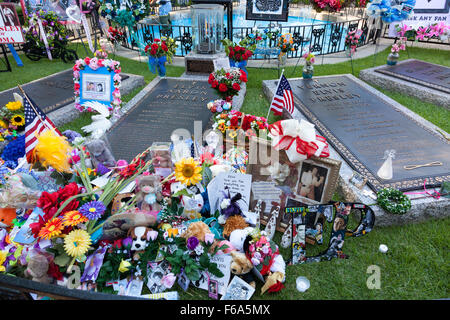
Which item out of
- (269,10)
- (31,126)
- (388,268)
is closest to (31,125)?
(31,126)

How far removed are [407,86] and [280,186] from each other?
5248 mm

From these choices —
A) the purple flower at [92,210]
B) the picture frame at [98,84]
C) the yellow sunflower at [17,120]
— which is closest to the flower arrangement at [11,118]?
the yellow sunflower at [17,120]

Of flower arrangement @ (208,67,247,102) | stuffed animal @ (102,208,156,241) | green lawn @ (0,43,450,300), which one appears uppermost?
flower arrangement @ (208,67,247,102)

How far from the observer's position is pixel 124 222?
259 cm

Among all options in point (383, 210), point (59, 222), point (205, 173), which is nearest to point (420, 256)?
point (383, 210)

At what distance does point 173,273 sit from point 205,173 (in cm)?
107

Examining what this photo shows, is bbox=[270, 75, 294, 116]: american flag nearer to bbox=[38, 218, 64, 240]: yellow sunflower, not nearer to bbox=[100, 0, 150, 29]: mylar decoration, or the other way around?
bbox=[38, 218, 64, 240]: yellow sunflower

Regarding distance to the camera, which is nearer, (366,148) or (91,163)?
(91,163)

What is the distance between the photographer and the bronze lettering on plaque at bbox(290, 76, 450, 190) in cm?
357

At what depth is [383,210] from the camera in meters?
3.15

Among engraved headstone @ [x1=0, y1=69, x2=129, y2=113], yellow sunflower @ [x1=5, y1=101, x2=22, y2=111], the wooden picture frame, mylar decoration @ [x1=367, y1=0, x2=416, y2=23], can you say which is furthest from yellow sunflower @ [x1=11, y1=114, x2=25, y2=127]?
mylar decoration @ [x1=367, y1=0, x2=416, y2=23]

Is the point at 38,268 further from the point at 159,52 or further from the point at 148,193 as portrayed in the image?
the point at 159,52

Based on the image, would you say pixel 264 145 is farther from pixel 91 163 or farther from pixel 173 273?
pixel 91 163

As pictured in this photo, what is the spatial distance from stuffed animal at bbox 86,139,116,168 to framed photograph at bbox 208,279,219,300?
1.85 m
